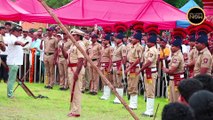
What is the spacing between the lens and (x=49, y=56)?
19.3 meters

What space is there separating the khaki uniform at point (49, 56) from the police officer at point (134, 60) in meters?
4.83

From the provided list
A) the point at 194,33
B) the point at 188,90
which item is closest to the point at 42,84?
the point at 194,33

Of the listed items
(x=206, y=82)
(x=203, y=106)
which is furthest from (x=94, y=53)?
(x=203, y=106)

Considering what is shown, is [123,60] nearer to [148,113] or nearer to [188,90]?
[148,113]

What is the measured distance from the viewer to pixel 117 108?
49.3 ft

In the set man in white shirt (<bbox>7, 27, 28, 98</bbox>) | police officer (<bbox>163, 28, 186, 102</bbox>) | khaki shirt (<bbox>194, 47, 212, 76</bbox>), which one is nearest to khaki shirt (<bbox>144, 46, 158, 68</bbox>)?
police officer (<bbox>163, 28, 186, 102</bbox>)

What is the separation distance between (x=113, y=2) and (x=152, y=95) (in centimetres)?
643

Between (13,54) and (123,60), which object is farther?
(123,60)

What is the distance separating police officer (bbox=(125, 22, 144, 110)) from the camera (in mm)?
14445

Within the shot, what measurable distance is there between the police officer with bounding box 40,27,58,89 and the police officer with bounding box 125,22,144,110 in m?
4.84

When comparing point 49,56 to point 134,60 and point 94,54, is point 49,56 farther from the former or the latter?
point 134,60

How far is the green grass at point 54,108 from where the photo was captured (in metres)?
12.8

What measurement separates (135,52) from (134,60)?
241 millimetres

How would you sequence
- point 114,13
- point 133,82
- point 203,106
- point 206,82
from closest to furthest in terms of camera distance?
point 203,106, point 206,82, point 133,82, point 114,13
